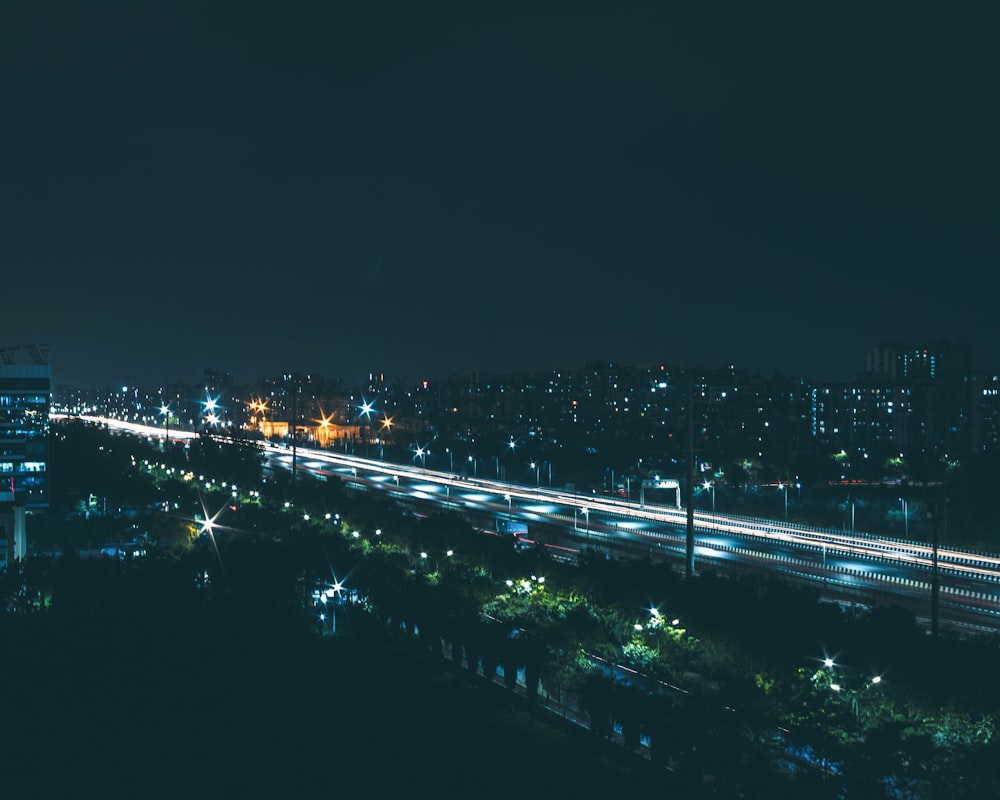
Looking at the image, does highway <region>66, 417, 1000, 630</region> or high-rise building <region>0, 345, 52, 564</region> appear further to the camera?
high-rise building <region>0, 345, 52, 564</region>

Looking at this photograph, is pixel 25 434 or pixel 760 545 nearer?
pixel 760 545

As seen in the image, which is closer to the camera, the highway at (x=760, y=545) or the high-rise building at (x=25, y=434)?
the highway at (x=760, y=545)

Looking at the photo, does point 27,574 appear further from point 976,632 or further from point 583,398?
point 583,398

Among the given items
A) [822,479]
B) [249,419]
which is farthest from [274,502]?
[249,419]
